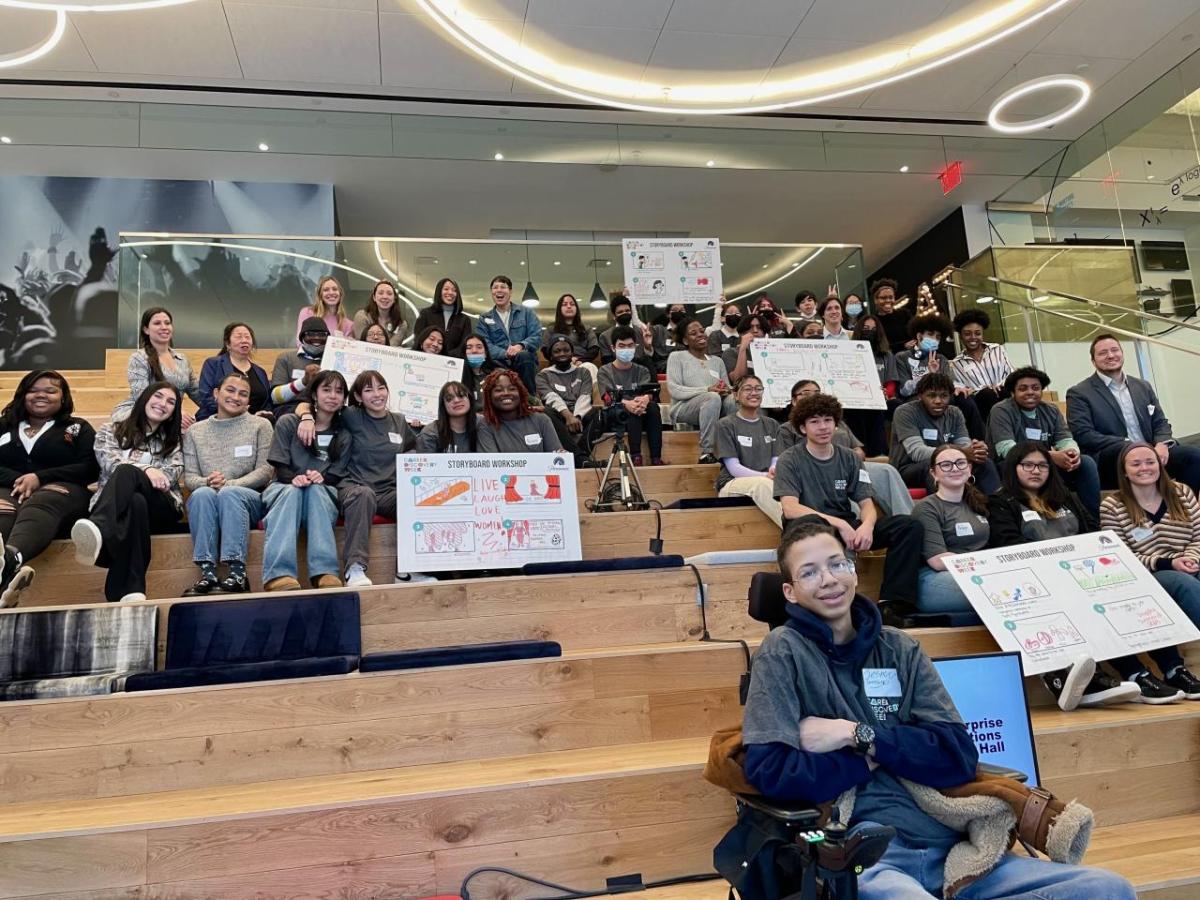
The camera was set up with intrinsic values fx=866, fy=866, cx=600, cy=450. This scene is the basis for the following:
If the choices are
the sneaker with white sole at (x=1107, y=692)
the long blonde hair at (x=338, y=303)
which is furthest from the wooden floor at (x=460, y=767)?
the long blonde hair at (x=338, y=303)

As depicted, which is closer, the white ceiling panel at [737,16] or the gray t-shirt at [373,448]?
the gray t-shirt at [373,448]

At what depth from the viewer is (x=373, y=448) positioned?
4309 mm

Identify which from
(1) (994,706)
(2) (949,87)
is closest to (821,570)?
(1) (994,706)

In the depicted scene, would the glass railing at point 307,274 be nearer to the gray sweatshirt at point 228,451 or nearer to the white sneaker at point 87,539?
the gray sweatshirt at point 228,451

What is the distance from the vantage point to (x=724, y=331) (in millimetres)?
7551

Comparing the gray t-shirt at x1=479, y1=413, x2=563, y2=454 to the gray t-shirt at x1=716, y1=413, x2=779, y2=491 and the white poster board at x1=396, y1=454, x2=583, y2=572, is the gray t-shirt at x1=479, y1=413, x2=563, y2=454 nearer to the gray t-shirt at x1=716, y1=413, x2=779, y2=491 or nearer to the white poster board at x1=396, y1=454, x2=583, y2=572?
the white poster board at x1=396, y1=454, x2=583, y2=572

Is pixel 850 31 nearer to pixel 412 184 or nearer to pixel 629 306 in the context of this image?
pixel 629 306

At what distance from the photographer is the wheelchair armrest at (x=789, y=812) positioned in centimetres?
160

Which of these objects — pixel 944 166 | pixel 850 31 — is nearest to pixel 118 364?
pixel 850 31

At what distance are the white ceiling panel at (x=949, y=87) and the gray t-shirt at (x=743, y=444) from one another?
4.83 m

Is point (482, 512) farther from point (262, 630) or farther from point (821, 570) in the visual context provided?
point (821, 570)

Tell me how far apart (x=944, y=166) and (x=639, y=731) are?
8.65 meters

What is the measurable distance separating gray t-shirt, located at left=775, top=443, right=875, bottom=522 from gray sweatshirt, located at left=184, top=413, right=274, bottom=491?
8.02 ft

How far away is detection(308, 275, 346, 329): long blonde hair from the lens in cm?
688
